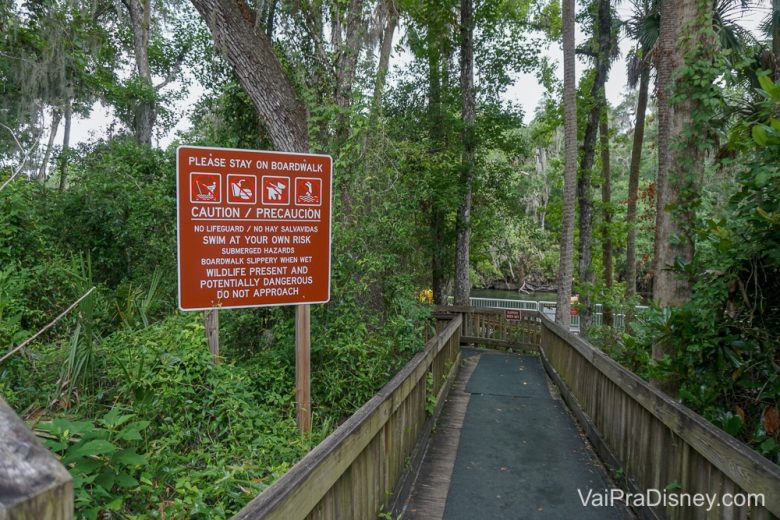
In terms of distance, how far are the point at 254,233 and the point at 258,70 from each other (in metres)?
2.93

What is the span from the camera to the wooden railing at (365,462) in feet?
5.93

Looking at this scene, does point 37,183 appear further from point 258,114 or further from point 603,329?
point 603,329

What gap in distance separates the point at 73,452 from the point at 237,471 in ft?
2.81

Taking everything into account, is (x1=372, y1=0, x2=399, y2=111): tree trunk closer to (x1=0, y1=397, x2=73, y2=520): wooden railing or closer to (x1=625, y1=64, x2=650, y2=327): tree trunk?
(x1=0, y1=397, x2=73, y2=520): wooden railing

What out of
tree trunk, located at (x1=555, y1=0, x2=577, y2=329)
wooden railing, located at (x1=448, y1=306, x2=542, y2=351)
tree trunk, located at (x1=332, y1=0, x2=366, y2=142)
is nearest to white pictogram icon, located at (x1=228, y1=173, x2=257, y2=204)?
tree trunk, located at (x1=332, y1=0, x2=366, y2=142)

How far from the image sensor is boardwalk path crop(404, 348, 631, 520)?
364 cm

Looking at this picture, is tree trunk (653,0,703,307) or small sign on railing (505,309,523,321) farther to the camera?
small sign on railing (505,309,523,321)

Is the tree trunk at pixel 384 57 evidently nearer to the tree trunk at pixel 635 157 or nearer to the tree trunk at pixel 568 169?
the tree trunk at pixel 568 169

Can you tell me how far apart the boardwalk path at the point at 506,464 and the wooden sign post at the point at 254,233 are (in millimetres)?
1356

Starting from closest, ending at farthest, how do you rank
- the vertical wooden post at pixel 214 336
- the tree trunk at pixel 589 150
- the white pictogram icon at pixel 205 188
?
the white pictogram icon at pixel 205 188, the vertical wooden post at pixel 214 336, the tree trunk at pixel 589 150

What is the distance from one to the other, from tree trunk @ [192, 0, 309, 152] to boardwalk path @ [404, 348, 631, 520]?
3625 millimetres

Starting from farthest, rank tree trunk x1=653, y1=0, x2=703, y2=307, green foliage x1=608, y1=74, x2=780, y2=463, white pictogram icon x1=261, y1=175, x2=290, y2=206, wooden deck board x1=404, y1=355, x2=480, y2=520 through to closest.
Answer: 1. tree trunk x1=653, y1=0, x2=703, y2=307
2. wooden deck board x1=404, y1=355, x2=480, y2=520
3. white pictogram icon x1=261, y1=175, x2=290, y2=206
4. green foliage x1=608, y1=74, x2=780, y2=463

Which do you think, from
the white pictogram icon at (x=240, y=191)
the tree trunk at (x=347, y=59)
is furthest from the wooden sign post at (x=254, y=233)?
the tree trunk at (x=347, y=59)

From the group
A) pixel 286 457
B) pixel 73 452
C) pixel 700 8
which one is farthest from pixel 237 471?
pixel 700 8
